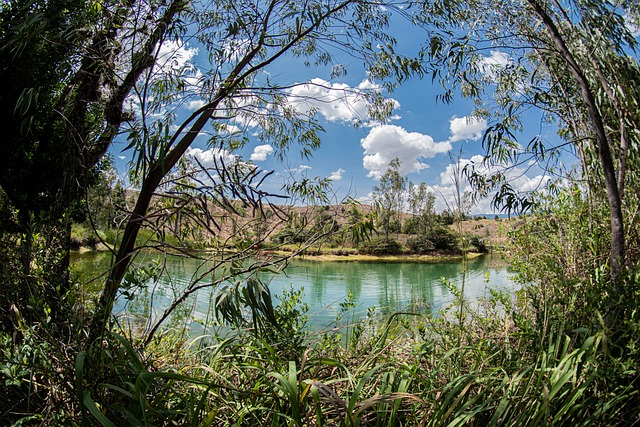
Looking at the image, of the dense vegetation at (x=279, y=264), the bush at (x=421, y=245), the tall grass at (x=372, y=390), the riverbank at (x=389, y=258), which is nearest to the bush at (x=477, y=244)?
the riverbank at (x=389, y=258)

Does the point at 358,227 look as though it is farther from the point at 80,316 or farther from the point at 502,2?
the point at 502,2

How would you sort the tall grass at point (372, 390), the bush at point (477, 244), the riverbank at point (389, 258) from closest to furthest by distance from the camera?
1. the tall grass at point (372, 390)
2. the bush at point (477, 244)
3. the riverbank at point (389, 258)

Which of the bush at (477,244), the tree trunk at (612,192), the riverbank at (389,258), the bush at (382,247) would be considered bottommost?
the riverbank at (389,258)

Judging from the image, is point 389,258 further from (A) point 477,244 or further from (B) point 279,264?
(B) point 279,264

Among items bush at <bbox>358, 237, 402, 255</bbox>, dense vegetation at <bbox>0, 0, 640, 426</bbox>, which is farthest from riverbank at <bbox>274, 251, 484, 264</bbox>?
dense vegetation at <bbox>0, 0, 640, 426</bbox>

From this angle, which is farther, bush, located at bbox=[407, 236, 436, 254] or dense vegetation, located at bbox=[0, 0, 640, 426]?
bush, located at bbox=[407, 236, 436, 254]

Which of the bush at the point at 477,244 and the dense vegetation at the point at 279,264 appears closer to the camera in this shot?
the dense vegetation at the point at 279,264

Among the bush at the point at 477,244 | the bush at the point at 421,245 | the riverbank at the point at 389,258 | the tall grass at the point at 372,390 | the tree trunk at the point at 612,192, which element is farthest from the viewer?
the bush at the point at 421,245

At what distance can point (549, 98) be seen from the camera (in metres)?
3.55

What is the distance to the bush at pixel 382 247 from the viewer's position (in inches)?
924

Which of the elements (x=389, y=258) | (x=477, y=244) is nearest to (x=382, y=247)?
(x=389, y=258)

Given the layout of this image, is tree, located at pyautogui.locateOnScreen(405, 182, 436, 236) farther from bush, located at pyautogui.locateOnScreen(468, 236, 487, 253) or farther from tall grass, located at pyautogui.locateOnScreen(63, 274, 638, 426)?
tall grass, located at pyautogui.locateOnScreen(63, 274, 638, 426)

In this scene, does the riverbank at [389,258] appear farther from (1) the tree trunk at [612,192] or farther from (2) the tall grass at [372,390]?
(2) the tall grass at [372,390]

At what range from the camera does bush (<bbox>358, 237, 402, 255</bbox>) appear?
23.5m
